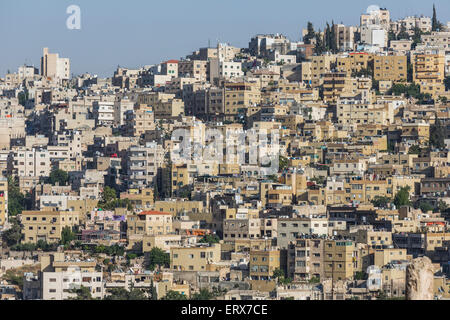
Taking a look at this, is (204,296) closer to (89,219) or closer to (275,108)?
(89,219)

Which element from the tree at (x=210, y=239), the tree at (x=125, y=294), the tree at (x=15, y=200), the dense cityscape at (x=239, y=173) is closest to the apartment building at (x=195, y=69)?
the dense cityscape at (x=239, y=173)

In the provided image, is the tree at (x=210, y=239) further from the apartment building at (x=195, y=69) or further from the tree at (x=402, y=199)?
the apartment building at (x=195, y=69)

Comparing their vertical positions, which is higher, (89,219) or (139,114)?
(139,114)

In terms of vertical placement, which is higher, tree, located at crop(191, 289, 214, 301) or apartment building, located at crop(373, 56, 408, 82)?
apartment building, located at crop(373, 56, 408, 82)

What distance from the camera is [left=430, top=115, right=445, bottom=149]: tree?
29.0 meters

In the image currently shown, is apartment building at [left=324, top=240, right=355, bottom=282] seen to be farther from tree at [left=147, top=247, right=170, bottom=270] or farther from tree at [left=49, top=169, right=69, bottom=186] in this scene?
tree at [left=49, top=169, right=69, bottom=186]

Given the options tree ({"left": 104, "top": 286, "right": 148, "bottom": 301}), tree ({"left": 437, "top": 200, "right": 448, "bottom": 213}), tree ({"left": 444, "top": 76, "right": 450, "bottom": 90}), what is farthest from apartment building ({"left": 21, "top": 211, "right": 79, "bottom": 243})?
tree ({"left": 444, "top": 76, "right": 450, "bottom": 90})

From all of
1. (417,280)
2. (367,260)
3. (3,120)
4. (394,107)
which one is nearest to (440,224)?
(367,260)

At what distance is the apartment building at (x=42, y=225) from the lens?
23.2 meters

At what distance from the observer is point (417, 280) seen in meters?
3.31

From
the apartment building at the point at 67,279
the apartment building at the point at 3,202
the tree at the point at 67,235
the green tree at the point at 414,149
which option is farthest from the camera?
the green tree at the point at 414,149

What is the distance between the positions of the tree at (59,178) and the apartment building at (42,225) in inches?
167

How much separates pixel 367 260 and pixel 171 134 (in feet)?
36.7

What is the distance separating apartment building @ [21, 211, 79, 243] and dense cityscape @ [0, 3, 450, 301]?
0.09ft
